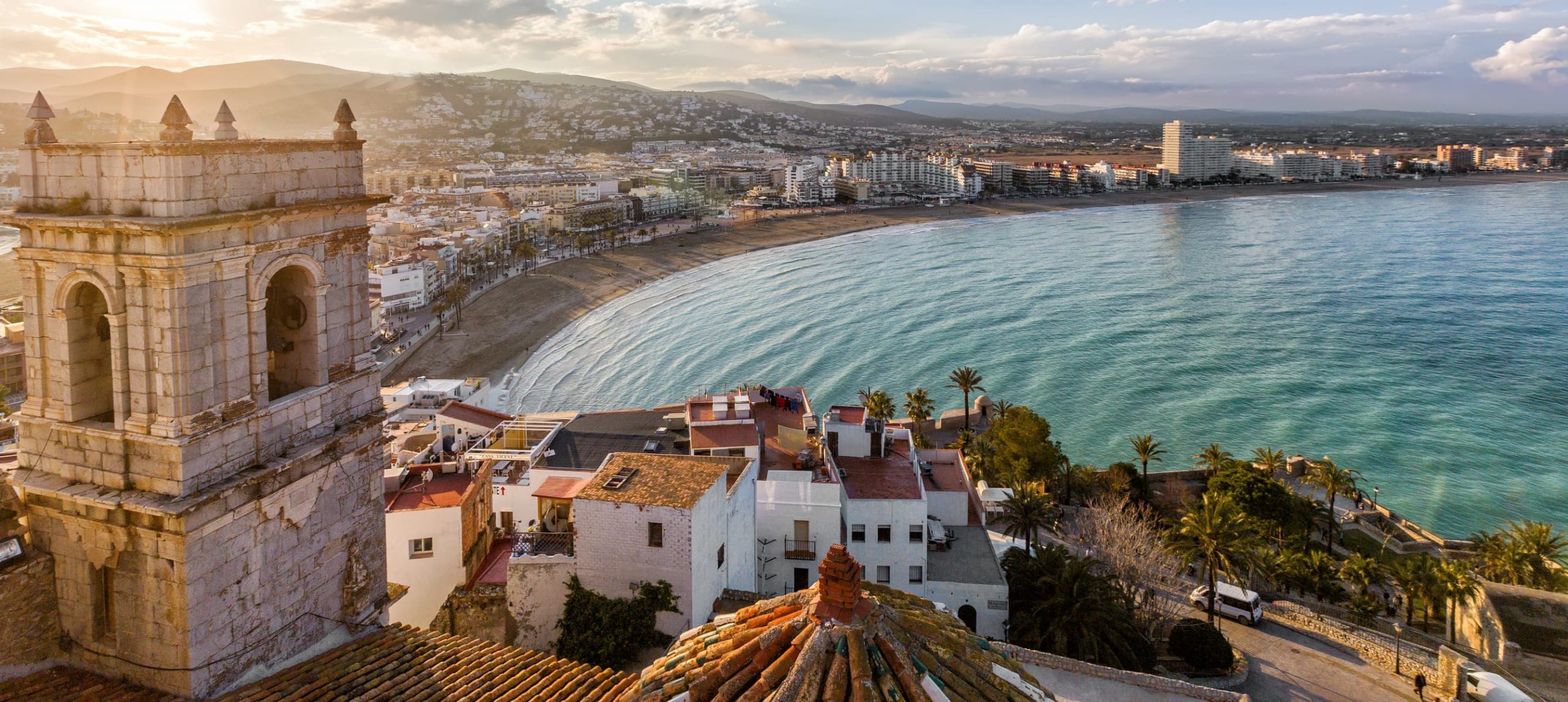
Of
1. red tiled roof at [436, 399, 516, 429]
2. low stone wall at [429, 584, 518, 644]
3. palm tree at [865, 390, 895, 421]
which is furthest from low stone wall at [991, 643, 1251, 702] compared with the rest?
palm tree at [865, 390, 895, 421]

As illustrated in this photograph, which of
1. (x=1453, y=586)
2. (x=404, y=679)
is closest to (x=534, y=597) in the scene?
(x=404, y=679)

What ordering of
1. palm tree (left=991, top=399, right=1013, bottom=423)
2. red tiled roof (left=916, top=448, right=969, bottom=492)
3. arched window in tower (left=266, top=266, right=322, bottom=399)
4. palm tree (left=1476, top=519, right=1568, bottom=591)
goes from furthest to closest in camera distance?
palm tree (left=991, top=399, right=1013, bottom=423) → red tiled roof (left=916, top=448, right=969, bottom=492) → palm tree (left=1476, top=519, right=1568, bottom=591) → arched window in tower (left=266, top=266, right=322, bottom=399)

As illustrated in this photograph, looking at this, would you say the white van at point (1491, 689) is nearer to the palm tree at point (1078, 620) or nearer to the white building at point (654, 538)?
the palm tree at point (1078, 620)

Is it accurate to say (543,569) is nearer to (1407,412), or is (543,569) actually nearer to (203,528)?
(203,528)

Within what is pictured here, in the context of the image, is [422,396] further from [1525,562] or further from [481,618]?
[1525,562]

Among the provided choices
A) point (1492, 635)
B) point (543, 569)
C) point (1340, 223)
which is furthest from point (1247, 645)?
point (1340, 223)

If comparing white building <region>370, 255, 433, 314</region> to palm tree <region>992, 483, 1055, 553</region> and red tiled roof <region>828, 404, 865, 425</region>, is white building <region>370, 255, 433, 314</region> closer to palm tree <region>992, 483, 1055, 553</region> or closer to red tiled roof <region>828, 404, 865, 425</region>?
red tiled roof <region>828, 404, 865, 425</region>

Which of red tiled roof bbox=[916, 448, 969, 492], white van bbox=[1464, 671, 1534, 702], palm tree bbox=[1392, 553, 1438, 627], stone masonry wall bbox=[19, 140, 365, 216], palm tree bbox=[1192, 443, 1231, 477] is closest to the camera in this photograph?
stone masonry wall bbox=[19, 140, 365, 216]
